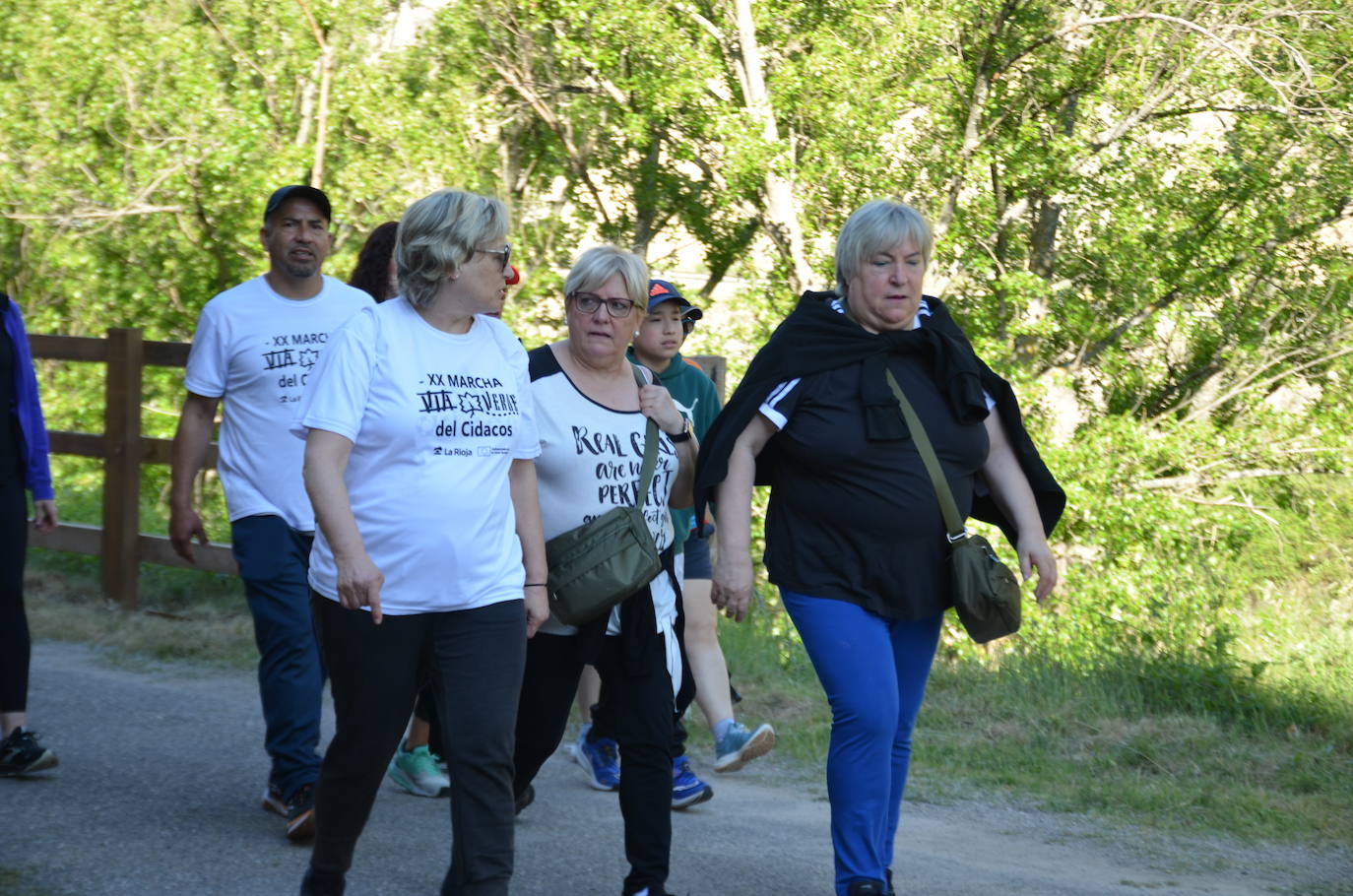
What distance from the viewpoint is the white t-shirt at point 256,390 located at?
16.3 ft

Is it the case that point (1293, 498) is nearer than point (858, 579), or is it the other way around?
point (858, 579)

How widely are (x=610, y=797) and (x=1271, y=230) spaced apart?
1244 cm

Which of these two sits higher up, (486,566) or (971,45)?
(971,45)

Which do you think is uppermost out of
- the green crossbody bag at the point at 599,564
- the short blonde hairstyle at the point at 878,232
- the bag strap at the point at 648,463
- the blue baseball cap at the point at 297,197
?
the blue baseball cap at the point at 297,197

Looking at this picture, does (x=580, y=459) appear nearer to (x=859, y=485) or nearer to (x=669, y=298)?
(x=859, y=485)

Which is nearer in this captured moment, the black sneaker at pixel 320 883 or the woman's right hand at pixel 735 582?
the black sneaker at pixel 320 883

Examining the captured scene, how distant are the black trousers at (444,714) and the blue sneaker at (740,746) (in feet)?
6.22

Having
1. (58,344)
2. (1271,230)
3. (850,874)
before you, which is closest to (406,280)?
(850,874)

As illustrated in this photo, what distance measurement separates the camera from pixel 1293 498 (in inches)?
667

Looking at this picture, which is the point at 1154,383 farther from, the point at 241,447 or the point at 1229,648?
the point at 241,447

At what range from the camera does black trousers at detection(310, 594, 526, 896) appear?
3.60 meters

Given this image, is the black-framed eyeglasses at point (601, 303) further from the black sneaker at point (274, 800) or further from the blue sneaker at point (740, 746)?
the black sneaker at point (274, 800)

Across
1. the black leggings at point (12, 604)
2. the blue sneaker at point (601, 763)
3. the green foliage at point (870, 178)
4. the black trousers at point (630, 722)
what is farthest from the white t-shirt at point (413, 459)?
the green foliage at point (870, 178)

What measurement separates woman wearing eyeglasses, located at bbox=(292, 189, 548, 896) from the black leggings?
2.29 meters
